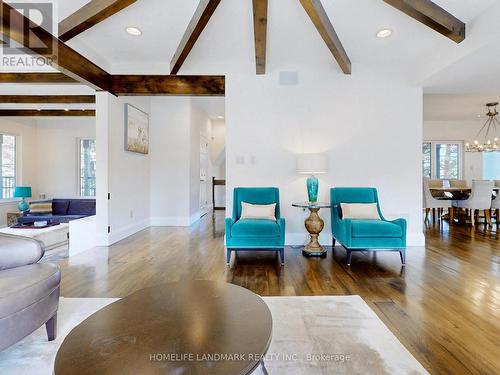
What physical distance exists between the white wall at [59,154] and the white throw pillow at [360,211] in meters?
6.58

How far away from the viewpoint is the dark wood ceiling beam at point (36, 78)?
12.7 ft

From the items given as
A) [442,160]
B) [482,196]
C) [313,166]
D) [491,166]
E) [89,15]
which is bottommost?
[482,196]

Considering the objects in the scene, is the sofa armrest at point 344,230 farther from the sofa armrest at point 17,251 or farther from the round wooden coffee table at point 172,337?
the sofa armrest at point 17,251

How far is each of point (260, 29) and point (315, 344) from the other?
10.2 ft

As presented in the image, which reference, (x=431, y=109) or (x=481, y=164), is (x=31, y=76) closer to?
(x=431, y=109)

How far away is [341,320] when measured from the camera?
1.95 meters

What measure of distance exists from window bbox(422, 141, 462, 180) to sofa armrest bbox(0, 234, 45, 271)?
954 centimetres

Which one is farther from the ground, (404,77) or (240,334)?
(404,77)

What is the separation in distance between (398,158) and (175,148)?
434cm

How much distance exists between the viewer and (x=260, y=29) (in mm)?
3090

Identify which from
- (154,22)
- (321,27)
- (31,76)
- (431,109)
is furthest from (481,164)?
(31,76)

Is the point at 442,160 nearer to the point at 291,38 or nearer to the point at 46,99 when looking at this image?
the point at 291,38

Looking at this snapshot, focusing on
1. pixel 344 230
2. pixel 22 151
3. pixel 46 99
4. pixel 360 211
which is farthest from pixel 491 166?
pixel 22 151

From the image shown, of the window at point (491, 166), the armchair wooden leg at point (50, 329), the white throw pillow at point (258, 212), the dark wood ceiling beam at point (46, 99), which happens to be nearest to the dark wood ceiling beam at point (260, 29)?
the white throw pillow at point (258, 212)
